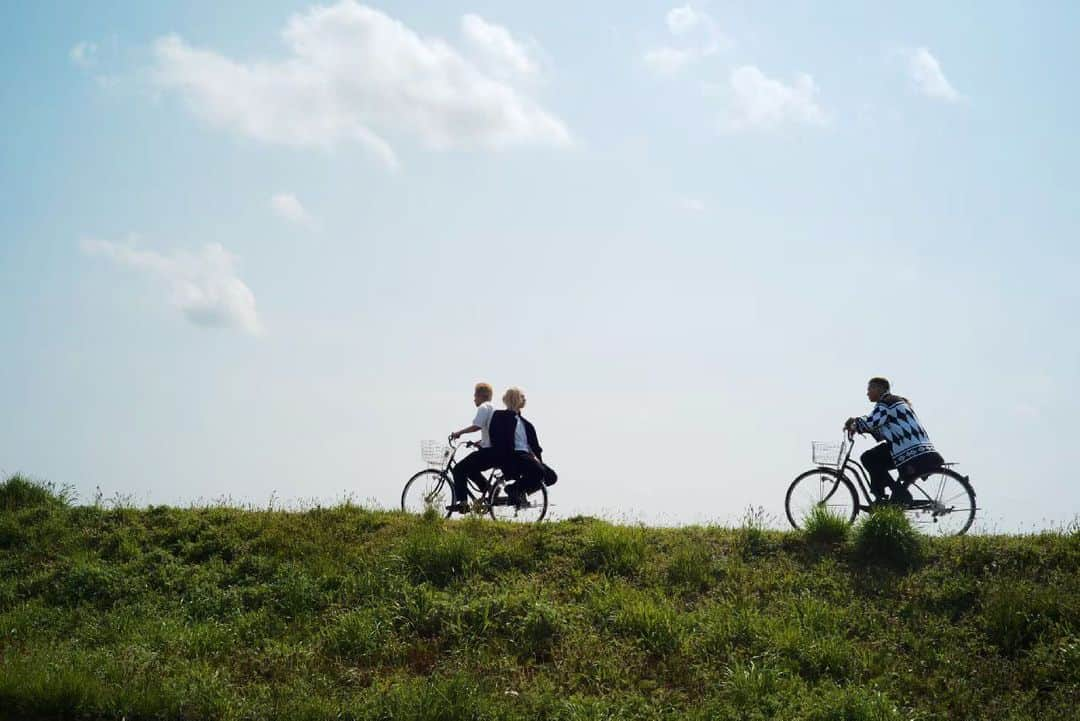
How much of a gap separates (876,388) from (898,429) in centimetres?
75

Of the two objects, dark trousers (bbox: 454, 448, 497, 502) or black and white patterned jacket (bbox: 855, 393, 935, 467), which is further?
dark trousers (bbox: 454, 448, 497, 502)

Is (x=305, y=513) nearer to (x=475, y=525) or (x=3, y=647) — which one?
(x=475, y=525)

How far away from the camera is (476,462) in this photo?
1605 centimetres

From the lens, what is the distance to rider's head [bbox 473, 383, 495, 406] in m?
16.3

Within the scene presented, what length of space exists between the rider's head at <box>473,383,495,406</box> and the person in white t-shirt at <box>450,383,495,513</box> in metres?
0.17

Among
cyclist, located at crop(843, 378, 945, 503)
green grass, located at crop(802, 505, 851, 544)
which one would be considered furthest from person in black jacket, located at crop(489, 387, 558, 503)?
cyclist, located at crop(843, 378, 945, 503)

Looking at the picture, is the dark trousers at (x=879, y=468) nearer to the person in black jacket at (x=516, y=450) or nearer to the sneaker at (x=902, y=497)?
Answer: the sneaker at (x=902, y=497)

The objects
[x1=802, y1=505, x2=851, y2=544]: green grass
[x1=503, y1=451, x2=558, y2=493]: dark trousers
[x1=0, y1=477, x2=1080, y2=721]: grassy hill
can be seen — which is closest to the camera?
[x1=0, y1=477, x2=1080, y2=721]: grassy hill

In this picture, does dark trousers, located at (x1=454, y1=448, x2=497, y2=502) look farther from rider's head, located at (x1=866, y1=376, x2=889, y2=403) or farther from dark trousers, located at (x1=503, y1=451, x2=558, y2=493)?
rider's head, located at (x1=866, y1=376, x2=889, y2=403)

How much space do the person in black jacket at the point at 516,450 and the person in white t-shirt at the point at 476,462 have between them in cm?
11

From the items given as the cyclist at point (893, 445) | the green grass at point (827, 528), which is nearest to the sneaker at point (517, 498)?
the green grass at point (827, 528)

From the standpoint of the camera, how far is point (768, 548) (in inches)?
543

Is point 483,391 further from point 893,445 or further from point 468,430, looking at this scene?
point 893,445

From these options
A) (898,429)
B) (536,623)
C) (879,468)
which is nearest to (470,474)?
(536,623)
